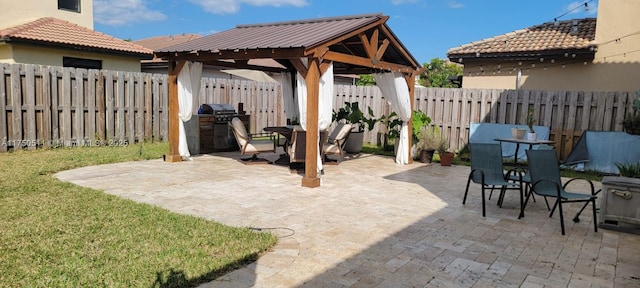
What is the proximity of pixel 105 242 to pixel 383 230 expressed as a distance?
280 cm

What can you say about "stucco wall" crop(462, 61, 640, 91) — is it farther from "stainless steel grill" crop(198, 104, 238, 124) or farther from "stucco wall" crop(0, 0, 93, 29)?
"stucco wall" crop(0, 0, 93, 29)

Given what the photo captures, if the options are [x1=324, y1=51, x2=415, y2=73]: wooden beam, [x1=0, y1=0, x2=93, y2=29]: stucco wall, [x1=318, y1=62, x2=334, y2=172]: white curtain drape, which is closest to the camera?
[x1=318, y1=62, x2=334, y2=172]: white curtain drape

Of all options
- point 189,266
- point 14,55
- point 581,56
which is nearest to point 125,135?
point 14,55

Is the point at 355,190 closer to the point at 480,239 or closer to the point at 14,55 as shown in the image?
the point at 480,239

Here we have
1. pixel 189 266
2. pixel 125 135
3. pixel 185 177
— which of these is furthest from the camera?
pixel 125 135

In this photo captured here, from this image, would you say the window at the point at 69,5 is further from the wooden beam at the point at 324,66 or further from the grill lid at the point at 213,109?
the wooden beam at the point at 324,66

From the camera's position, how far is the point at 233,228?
463 centimetres

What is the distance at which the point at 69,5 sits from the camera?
16.7 m

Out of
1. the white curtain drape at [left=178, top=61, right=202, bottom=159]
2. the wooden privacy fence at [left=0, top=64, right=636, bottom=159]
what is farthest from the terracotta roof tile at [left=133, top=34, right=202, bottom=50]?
the white curtain drape at [left=178, top=61, right=202, bottom=159]

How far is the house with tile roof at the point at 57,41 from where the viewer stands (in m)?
12.7

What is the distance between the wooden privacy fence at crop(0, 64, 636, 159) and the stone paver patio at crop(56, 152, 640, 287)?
288cm

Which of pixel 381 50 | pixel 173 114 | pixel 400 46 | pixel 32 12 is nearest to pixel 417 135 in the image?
pixel 400 46

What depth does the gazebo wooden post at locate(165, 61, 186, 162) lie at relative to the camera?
9070 millimetres

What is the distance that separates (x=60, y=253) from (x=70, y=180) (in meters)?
3.65
